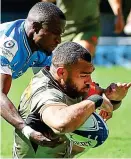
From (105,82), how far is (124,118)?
485 cm

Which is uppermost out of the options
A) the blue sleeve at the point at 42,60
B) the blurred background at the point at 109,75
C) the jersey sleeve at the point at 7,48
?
the jersey sleeve at the point at 7,48

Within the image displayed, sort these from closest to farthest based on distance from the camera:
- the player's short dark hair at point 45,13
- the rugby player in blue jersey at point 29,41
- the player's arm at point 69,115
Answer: the player's arm at point 69,115 < the rugby player in blue jersey at point 29,41 < the player's short dark hair at point 45,13

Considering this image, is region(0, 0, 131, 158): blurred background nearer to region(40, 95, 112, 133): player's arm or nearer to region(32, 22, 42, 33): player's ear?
region(32, 22, 42, 33): player's ear

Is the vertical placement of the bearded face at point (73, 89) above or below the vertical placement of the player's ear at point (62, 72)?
below

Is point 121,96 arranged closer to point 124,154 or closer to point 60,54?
point 60,54

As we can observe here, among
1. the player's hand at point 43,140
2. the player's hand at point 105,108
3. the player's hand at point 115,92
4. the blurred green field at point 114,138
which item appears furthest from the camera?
the blurred green field at point 114,138

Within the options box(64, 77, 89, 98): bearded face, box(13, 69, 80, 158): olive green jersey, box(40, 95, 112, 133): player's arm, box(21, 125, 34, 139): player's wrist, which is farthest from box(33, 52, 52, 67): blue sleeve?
box(40, 95, 112, 133): player's arm

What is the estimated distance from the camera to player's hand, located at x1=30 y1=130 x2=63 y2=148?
4961 millimetres

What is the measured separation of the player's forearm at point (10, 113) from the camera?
530 centimetres

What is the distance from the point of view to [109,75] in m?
17.0

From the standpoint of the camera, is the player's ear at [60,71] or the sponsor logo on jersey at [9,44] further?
the sponsor logo on jersey at [9,44]

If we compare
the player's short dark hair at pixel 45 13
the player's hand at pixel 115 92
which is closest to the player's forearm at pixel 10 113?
the player's hand at pixel 115 92

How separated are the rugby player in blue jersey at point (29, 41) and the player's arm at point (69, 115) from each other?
4.98 feet

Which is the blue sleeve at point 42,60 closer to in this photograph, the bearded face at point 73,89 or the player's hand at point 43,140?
the player's hand at point 43,140
